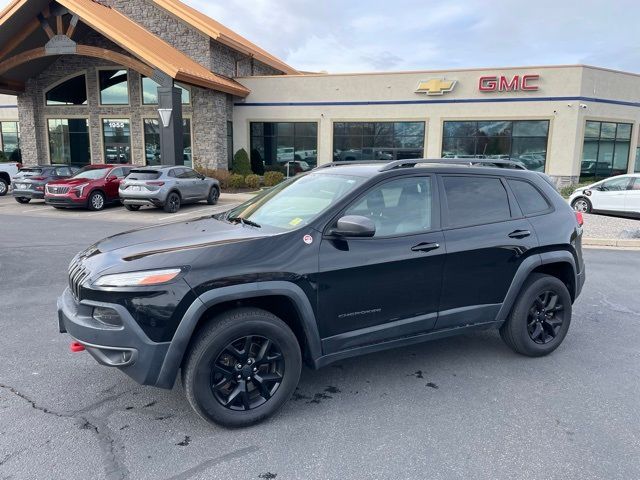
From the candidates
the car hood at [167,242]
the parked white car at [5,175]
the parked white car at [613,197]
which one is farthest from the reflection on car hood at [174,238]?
the parked white car at [5,175]

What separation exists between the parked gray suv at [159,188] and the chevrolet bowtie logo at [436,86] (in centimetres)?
1294

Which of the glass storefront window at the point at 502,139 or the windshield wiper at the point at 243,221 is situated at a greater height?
the glass storefront window at the point at 502,139

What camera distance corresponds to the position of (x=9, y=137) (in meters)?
33.7

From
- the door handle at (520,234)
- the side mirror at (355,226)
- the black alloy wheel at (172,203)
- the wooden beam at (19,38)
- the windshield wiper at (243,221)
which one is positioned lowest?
the black alloy wheel at (172,203)

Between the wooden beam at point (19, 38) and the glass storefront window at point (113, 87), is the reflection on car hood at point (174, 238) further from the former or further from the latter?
the glass storefront window at point (113, 87)

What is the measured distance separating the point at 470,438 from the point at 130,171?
602 inches

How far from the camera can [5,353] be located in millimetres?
4289

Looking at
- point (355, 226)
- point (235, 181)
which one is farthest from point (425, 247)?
point (235, 181)

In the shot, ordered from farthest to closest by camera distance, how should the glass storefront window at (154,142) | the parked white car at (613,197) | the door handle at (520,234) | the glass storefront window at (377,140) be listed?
the glass storefront window at (154,142) < the glass storefront window at (377,140) < the parked white car at (613,197) < the door handle at (520,234)

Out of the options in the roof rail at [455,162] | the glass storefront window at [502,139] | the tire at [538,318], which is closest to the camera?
the roof rail at [455,162]

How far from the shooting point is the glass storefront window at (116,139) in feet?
86.0

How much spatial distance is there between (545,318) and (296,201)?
2520 millimetres

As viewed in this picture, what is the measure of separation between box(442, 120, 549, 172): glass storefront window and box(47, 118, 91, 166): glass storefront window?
1966cm

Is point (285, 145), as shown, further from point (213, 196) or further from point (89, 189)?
point (89, 189)
